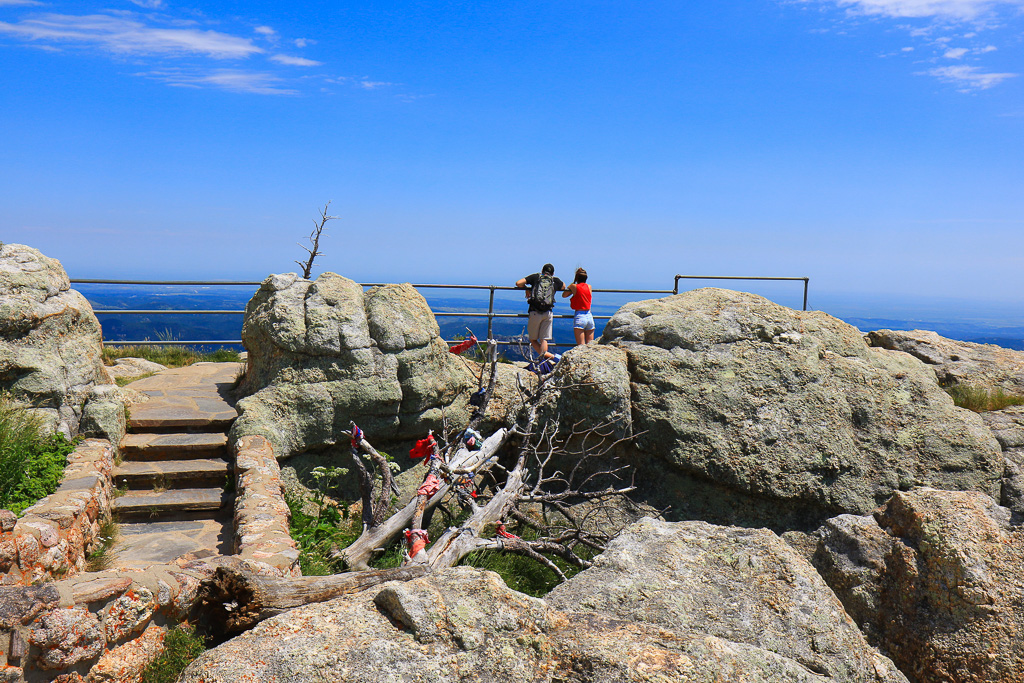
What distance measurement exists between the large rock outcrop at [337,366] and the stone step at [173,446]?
0.30m

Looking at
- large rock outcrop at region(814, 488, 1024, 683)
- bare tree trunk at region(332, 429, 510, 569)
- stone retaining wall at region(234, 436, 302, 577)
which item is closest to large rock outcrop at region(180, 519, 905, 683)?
large rock outcrop at region(814, 488, 1024, 683)

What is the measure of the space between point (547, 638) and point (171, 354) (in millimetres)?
11178

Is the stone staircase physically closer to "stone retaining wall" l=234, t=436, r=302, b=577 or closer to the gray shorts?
"stone retaining wall" l=234, t=436, r=302, b=577

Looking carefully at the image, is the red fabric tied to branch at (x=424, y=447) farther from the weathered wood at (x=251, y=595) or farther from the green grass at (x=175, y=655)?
the green grass at (x=175, y=655)

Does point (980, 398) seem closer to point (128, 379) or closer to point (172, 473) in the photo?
point (172, 473)

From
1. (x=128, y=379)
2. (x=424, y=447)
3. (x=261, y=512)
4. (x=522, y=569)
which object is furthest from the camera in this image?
(x=128, y=379)

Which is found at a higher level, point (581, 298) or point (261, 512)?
point (581, 298)

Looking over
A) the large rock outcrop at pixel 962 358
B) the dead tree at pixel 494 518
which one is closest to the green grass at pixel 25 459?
the dead tree at pixel 494 518

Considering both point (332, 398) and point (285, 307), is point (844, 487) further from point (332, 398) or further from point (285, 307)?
point (285, 307)

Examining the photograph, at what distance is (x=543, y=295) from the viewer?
1046 centimetres

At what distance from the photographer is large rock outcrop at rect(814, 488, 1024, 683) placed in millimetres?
5465

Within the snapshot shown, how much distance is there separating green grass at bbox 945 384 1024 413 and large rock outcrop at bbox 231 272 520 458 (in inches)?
285

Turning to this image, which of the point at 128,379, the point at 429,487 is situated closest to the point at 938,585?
the point at 429,487

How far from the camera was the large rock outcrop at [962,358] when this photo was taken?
1087 cm
